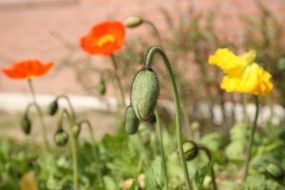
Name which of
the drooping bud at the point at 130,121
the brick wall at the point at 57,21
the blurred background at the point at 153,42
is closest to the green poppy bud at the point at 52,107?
the blurred background at the point at 153,42

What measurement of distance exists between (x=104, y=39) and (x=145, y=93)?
1251mm

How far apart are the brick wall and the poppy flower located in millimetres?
3186

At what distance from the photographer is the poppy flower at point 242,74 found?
187 centimetres

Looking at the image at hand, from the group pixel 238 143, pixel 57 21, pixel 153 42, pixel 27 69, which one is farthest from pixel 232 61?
pixel 57 21

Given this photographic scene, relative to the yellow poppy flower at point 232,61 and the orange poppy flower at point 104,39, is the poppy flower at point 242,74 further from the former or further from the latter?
the orange poppy flower at point 104,39

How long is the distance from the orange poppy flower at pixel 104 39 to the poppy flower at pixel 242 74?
57 cm

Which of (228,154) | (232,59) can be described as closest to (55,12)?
(228,154)

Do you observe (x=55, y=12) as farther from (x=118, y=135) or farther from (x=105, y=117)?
(x=118, y=135)

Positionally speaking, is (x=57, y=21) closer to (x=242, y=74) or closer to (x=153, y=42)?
(x=153, y=42)

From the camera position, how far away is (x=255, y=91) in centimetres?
186

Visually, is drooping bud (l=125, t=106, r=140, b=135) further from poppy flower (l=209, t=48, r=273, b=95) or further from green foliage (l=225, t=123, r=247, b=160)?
green foliage (l=225, t=123, r=247, b=160)

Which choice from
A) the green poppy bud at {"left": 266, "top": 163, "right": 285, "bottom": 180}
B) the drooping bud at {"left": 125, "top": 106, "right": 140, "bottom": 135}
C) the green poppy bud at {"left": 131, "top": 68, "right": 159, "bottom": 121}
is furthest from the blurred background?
the green poppy bud at {"left": 131, "top": 68, "right": 159, "bottom": 121}

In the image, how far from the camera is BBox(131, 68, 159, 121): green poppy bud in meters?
1.32

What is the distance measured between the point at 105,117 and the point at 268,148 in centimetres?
328
